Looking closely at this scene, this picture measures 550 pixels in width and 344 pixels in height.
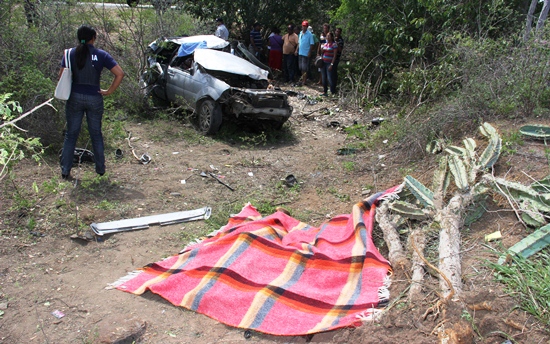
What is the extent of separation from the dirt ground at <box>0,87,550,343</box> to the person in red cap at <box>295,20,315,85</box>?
5276mm

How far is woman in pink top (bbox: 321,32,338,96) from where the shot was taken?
12.4 metres

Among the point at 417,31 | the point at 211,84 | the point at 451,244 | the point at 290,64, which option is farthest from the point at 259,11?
the point at 451,244

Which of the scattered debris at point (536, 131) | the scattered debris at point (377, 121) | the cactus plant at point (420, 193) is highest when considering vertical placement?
the scattered debris at point (536, 131)

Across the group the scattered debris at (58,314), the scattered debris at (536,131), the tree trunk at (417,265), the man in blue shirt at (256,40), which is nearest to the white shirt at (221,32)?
the man in blue shirt at (256,40)

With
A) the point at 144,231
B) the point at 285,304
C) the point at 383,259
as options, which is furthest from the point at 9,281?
the point at 383,259

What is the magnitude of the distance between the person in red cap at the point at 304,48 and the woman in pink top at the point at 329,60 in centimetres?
125

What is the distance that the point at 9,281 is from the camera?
14.7ft

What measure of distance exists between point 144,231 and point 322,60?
850cm

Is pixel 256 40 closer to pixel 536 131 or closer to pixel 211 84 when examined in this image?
pixel 211 84

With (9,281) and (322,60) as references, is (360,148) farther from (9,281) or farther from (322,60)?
(9,281)

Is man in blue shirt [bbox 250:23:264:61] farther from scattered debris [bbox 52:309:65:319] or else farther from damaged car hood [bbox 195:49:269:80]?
scattered debris [bbox 52:309:65:319]

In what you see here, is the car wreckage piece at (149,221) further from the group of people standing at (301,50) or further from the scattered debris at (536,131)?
the group of people standing at (301,50)

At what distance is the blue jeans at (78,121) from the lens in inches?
245

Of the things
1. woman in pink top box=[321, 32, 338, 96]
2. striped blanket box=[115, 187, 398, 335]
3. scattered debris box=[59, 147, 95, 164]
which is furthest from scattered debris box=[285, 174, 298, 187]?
woman in pink top box=[321, 32, 338, 96]
